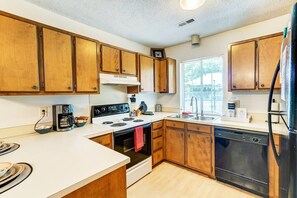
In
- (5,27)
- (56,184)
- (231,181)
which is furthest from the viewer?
(231,181)

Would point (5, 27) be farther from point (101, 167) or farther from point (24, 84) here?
point (101, 167)

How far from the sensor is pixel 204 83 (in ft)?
9.75

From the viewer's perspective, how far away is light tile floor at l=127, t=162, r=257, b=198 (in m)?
1.91

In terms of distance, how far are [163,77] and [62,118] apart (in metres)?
2.10

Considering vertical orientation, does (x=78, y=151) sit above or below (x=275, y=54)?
below

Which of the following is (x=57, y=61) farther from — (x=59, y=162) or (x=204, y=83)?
(x=204, y=83)

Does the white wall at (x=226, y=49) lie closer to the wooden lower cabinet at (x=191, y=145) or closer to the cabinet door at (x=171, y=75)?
the cabinet door at (x=171, y=75)

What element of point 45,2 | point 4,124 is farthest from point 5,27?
point 4,124

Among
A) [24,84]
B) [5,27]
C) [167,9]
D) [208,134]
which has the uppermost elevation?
[167,9]

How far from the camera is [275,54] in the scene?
6.24ft

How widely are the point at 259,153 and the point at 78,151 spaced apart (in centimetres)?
206

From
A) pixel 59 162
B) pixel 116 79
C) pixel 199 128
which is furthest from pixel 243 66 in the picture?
pixel 59 162

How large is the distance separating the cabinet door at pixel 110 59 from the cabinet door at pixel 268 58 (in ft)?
6.88

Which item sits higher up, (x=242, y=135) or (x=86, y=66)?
(x=86, y=66)
